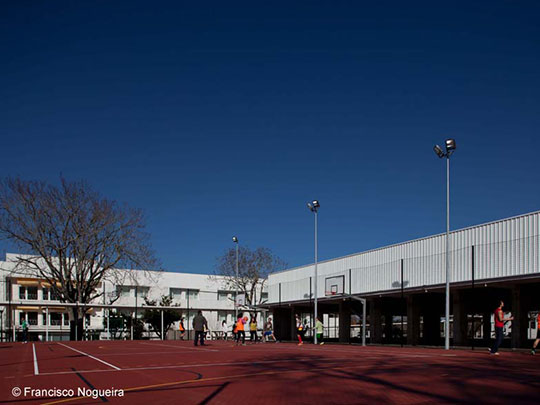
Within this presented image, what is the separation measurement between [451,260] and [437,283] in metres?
1.63

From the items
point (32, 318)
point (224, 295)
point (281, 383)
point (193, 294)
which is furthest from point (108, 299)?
point (281, 383)

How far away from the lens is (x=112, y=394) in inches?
429

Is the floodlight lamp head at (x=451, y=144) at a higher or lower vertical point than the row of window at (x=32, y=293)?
higher

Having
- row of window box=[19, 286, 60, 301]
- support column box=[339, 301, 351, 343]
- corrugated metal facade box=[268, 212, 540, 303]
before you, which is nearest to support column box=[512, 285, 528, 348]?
corrugated metal facade box=[268, 212, 540, 303]

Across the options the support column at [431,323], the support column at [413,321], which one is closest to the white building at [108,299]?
the support column at [431,323]

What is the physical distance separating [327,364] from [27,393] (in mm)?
8648

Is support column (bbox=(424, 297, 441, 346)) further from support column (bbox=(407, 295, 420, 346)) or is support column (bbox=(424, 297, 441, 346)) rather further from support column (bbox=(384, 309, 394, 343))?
support column (bbox=(407, 295, 420, 346))

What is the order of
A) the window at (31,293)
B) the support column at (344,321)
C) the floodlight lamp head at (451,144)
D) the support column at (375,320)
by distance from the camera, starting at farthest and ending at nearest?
1. the window at (31,293)
2. the support column at (344,321)
3. the support column at (375,320)
4. the floodlight lamp head at (451,144)

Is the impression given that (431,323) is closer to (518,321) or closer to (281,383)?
(518,321)

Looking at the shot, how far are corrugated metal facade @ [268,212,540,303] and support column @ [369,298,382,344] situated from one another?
1904 millimetres

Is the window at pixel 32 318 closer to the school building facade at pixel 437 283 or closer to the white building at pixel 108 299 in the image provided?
the white building at pixel 108 299

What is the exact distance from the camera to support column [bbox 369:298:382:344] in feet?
145

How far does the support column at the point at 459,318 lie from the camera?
113 feet

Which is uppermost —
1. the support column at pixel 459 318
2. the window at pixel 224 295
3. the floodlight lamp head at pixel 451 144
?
the floodlight lamp head at pixel 451 144
